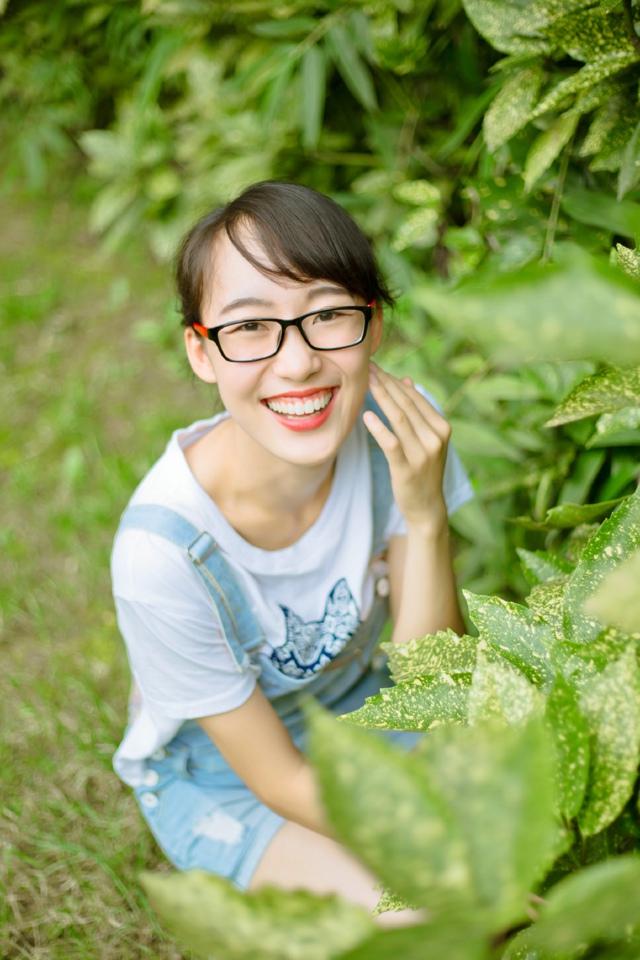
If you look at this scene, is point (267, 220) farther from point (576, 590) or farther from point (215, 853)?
point (215, 853)

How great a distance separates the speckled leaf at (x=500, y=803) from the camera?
1.25 ft

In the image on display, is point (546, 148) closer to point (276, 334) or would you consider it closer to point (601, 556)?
point (276, 334)

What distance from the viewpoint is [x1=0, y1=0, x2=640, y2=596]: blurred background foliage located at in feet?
3.30

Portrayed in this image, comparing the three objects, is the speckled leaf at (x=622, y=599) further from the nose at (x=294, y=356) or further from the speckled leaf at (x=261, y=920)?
the nose at (x=294, y=356)

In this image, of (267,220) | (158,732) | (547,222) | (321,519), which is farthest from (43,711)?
(547,222)

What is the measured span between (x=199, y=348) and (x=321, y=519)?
420 mm

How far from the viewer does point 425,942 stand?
1.18ft

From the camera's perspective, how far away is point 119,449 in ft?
10.4

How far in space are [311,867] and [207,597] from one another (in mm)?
589

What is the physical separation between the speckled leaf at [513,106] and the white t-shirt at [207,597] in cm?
63

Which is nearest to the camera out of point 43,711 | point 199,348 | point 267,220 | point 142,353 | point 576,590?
point 576,590

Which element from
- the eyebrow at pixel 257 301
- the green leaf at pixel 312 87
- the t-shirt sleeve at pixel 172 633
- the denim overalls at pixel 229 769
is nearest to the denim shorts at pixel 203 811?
the denim overalls at pixel 229 769

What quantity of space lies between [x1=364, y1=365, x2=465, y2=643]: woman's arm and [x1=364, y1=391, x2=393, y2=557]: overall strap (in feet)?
0.28

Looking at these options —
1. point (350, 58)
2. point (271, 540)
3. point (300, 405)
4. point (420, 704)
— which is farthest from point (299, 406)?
point (350, 58)
